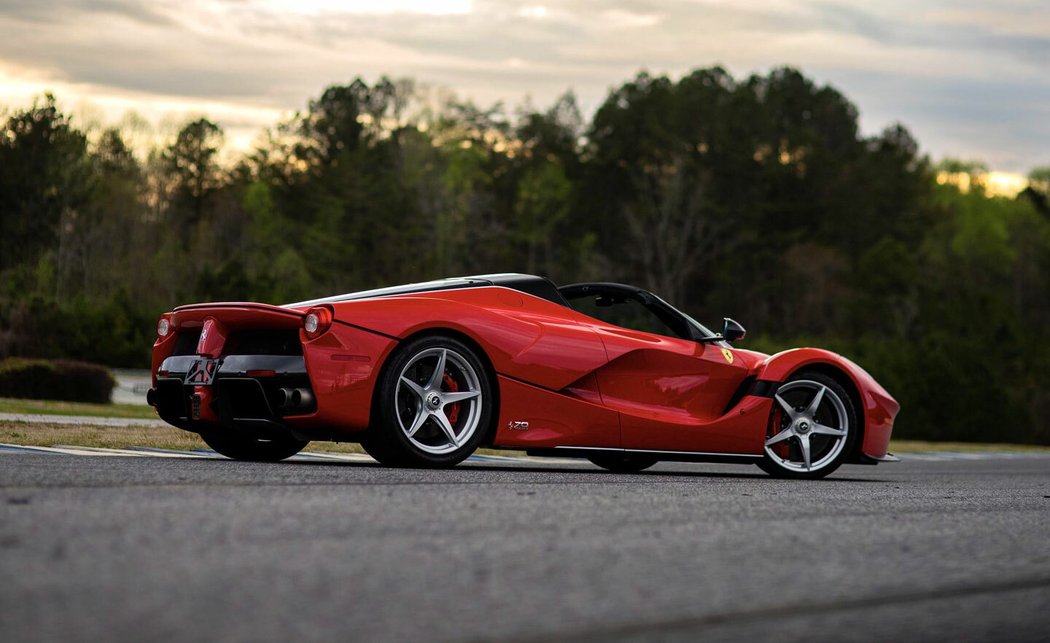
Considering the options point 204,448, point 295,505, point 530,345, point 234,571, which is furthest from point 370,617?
point 204,448

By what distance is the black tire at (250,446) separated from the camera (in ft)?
30.5

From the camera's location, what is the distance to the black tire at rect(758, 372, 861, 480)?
9.47 meters

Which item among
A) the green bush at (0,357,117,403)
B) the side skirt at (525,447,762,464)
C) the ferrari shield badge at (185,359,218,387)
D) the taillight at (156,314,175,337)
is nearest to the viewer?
the ferrari shield badge at (185,359,218,387)

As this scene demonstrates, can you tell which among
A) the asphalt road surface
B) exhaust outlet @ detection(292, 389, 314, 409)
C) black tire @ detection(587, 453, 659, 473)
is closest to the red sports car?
exhaust outlet @ detection(292, 389, 314, 409)

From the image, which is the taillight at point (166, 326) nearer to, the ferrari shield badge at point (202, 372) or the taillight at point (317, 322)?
the ferrari shield badge at point (202, 372)

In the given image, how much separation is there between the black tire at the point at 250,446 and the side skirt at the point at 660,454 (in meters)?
1.71

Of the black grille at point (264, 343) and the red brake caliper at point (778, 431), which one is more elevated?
the black grille at point (264, 343)

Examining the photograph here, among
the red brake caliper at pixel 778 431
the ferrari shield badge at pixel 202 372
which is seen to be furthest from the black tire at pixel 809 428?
the ferrari shield badge at pixel 202 372

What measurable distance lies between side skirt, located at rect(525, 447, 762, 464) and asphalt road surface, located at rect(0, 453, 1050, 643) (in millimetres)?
2008

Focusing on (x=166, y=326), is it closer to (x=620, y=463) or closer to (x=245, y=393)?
(x=245, y=393)

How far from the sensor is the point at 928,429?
3447 cm

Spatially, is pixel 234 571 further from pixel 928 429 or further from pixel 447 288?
pixel 928 429

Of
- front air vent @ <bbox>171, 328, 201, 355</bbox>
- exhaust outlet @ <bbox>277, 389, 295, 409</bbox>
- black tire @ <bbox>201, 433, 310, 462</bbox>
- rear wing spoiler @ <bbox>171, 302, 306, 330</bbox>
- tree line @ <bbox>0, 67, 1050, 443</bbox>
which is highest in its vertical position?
tree line @ <bbox>0, 67, 1050, 443</bbox>

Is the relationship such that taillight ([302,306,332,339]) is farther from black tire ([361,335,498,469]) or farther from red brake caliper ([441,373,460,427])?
red brake caliper ([441,373,460,427])
